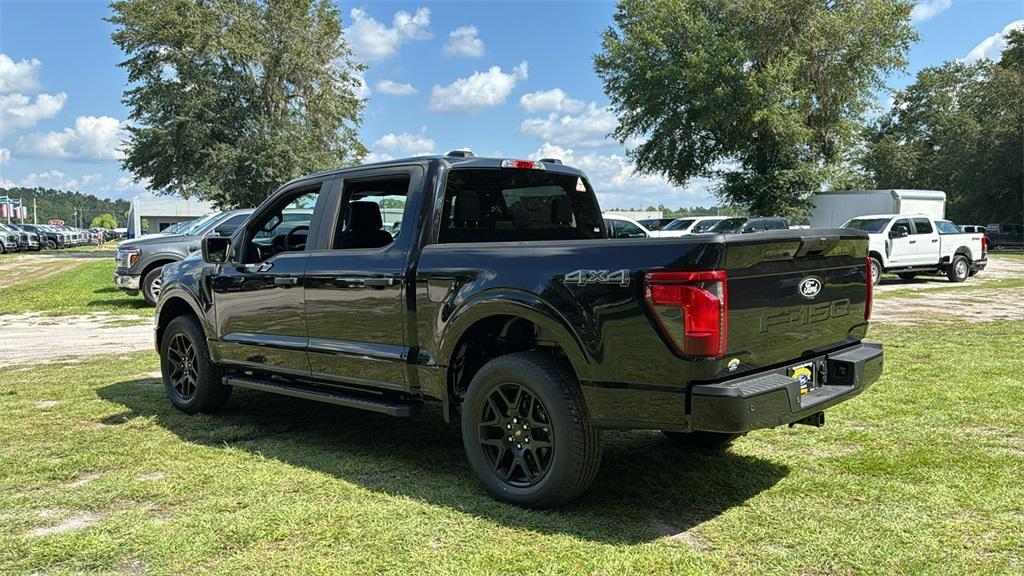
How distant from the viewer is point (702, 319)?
357 cm

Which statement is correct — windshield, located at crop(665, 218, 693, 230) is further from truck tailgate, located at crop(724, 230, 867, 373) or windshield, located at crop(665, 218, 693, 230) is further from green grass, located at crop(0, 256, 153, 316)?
truck tailgate, located at crop(724, 230, 867, 373)

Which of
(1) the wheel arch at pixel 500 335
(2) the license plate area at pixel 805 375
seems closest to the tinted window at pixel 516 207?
(1) the wheel arch at pixel 500 335

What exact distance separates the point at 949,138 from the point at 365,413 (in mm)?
54996

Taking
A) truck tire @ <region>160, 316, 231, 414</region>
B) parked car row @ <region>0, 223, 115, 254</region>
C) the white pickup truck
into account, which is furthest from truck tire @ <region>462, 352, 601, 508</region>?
parked car row @ <region>0, 223, 115, 254</region>

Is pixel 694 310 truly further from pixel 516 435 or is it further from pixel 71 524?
pixel 71 524

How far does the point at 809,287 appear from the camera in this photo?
4168 mm

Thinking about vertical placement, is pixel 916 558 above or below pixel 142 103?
below

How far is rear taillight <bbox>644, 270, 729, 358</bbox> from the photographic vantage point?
11.7 feet

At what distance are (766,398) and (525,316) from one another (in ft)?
4.08

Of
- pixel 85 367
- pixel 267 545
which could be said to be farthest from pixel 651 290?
pixel 85 367

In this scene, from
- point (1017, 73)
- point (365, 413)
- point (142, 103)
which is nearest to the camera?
point (365, 413)

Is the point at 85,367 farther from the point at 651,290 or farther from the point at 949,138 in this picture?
the point at 949,138

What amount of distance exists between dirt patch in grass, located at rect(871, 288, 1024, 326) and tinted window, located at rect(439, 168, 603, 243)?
27.2 feet

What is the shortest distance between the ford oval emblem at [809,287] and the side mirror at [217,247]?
13.6 ft
